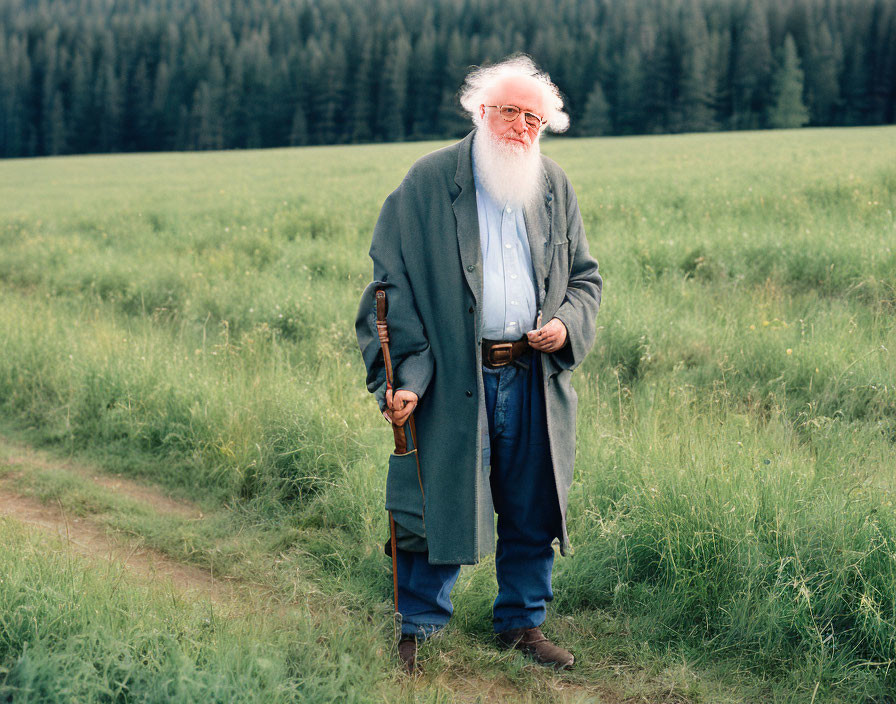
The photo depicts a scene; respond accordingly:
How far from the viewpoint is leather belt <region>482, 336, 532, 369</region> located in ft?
9.83

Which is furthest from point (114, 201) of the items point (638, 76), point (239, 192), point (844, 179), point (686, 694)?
point (638, 76)

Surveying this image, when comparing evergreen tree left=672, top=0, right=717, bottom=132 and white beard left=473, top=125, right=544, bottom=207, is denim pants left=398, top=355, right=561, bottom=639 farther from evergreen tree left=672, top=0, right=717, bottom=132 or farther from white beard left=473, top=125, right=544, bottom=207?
evergreen tree left=672, top=0, right=717, bottom=132

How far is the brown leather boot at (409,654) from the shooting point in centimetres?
306

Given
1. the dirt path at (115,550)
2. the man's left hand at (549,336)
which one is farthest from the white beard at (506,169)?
the dirt path at (115,550)

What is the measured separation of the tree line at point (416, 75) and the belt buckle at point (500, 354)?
206ft

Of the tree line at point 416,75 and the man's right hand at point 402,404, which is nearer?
the man's right hand at point 402,404

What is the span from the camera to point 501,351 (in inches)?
118

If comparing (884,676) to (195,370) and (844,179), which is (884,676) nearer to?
(195,370)

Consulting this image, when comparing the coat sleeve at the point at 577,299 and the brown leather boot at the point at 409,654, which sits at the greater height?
the coat sleeve at the point at 577,299

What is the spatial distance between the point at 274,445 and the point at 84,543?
47.3 inches

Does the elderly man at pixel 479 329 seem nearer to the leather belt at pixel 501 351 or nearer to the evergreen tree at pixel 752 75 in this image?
the leather belt at pixel 501 351

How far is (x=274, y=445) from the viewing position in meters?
4.87

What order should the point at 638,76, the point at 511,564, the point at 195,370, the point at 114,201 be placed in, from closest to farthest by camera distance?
the point at 511,564 → the point at 195,370 → the point at 114,201 → the point at 638,76

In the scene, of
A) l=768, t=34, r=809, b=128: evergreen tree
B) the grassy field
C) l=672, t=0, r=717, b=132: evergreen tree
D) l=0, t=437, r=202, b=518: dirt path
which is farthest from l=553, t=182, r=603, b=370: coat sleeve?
l=672, t=0, r=717, b=132: evergreen tree
